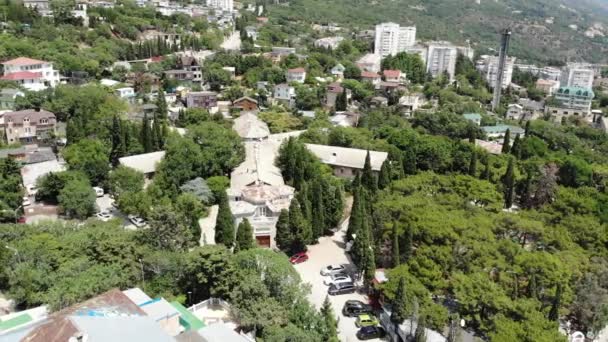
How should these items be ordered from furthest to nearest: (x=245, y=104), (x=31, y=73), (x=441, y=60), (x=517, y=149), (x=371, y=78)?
(x=441, y=60), (x=371, y=78), (x=245, y=104), (x=31, y=73), (x=517, y=149)

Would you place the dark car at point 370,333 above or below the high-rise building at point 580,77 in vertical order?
below

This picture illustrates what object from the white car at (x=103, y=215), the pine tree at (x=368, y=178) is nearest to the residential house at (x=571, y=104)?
the pine tree at (x=368, y=178)

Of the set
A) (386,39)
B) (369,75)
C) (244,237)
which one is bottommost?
(244,237)

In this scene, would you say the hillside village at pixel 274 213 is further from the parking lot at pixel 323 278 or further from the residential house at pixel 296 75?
the residential house at pixel 296 75

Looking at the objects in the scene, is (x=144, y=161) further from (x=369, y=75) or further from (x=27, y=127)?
(x=369, y=75)

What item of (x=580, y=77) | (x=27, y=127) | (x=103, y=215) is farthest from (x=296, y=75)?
(x=580, y=77)
